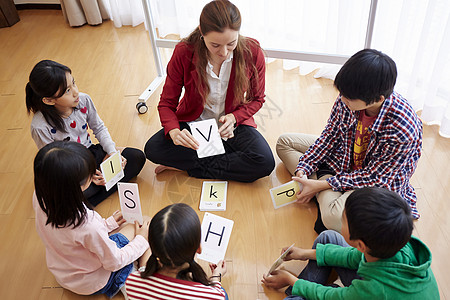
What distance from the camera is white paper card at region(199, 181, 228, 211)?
199 cm

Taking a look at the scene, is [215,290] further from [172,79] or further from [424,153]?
[424,153]

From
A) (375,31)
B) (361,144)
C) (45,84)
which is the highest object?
(45,84)

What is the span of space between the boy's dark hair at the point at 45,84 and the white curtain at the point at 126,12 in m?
1.80

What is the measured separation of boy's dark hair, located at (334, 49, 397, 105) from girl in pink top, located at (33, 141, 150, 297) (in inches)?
38.0

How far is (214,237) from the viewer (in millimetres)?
1787

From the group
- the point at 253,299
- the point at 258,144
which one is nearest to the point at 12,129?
the point at 258,144

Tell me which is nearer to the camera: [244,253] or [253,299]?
[253,299]

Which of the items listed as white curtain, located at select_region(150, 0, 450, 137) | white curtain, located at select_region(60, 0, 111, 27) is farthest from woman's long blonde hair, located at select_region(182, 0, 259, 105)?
white curtain, located at select_region(60, 0, 111, 27)

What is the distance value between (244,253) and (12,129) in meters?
1.72

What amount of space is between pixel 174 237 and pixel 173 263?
0.36 ft

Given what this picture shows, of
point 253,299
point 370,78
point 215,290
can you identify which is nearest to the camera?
point 215,290

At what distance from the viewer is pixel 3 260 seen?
1834mm

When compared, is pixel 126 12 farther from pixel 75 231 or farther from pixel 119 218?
pixel 75 231

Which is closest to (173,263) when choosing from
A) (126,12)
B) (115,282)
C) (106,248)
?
(106,248)
